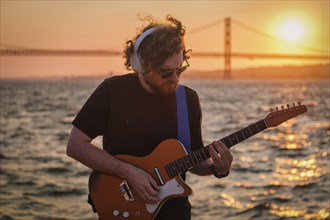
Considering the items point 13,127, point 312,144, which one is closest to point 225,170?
point 312,144

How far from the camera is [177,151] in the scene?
2.90 m

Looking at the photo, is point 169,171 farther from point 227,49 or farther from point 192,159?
point 227,49

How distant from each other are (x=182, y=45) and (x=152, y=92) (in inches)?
12.5

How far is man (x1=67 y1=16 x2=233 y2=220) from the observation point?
108 inches

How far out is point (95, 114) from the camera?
9.04 feet

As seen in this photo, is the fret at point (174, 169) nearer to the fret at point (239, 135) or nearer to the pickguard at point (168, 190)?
the pickguard at point (168, 190)

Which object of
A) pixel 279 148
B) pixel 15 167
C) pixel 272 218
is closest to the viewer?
pixel 272 218

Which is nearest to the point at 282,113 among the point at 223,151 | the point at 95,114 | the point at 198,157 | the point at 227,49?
the point at 223,151

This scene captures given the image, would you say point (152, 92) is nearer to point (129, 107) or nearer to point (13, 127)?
point (129, 107)

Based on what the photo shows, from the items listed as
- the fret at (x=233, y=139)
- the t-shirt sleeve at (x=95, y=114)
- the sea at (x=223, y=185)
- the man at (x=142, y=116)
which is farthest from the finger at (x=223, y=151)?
the sea at (x=223, y=185)

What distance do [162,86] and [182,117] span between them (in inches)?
8.6

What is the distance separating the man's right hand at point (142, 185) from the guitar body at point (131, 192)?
0.04 meters

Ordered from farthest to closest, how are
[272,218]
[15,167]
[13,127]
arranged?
[13,127] < [15,167] < [272,218]

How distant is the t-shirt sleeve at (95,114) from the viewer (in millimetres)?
2746
